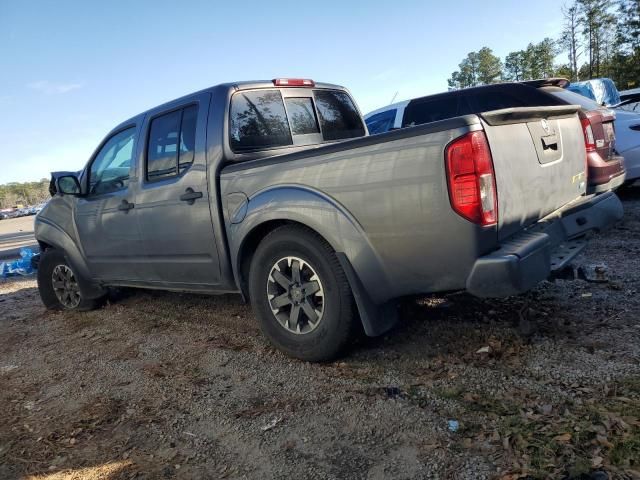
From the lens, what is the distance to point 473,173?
8.17 feet

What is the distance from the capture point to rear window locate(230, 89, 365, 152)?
12.6 feet

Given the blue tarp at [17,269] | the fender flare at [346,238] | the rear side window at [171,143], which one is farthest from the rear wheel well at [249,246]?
the blue tarp at [17,269]

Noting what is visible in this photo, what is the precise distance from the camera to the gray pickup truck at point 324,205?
256cm

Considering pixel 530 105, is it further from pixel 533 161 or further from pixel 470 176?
pixel 470 176

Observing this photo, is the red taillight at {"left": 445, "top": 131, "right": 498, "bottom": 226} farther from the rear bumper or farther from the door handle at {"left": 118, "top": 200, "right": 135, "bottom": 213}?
the door handle at {"left": 118, "top": 200, "right": 135, "bottom": 213}

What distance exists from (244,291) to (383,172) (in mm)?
1582

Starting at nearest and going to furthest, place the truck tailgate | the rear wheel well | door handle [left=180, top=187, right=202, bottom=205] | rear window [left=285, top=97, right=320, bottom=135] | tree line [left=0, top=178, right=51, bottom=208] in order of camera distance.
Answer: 1. the truck tailgate
2. the rear wheel well
3. door handle [left=180, top=187, right=202, bottom=205]
4. rear window [left=285, top=97, right=320, bottom=135]
5. tree line [left=0, top=178, right=51, bottom=208]

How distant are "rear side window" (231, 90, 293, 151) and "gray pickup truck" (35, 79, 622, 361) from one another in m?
0.01

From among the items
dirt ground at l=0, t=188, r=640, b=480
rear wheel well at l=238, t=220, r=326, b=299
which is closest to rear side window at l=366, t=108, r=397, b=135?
dirt ground at l=0, t=188, r=640, b=480

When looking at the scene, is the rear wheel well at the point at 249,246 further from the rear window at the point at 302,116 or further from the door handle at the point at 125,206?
the door handle at the point at 125,206

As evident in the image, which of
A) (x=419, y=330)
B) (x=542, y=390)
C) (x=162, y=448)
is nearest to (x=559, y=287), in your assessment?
(x=419, y=330)

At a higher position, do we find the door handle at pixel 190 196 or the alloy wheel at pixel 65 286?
the door handle at pixel 190 196

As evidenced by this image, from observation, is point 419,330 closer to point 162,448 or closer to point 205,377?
point 205,377

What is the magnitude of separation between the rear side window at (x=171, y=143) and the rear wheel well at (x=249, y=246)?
2.88 feet
